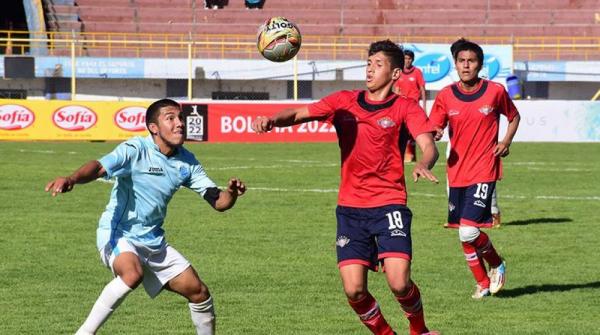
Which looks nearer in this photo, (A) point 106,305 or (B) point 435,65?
(A) point 106,305

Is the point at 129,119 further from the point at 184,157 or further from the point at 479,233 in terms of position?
the point at 184,157

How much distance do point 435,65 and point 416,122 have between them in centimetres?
3730

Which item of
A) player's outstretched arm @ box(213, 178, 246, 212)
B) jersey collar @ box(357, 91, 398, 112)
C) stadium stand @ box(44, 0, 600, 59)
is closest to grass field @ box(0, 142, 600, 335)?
player's outstretched arm @ box(213, 178, 246, 212)

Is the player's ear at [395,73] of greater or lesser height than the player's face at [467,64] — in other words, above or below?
below

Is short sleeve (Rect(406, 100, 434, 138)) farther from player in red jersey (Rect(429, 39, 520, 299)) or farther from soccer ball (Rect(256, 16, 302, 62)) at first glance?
player in red jersey (Rect(429, 39, 520, 299))

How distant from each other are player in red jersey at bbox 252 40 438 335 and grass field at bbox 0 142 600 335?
0.98 meters

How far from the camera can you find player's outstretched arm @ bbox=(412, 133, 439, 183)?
23.4 ft

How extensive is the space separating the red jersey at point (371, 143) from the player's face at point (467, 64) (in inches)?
92.5

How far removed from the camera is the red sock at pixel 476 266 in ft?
33.2

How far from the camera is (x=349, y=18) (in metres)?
51.8

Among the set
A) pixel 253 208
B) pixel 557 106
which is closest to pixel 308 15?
pixel 557 106

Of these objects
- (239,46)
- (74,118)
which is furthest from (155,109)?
(239,46)

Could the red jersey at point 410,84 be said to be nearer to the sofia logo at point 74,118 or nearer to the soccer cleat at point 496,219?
the soccer cleat at point 496,219

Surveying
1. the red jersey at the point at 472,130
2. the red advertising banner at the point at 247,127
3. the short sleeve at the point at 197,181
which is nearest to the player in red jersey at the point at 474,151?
the red jersey at the point at 472,130
